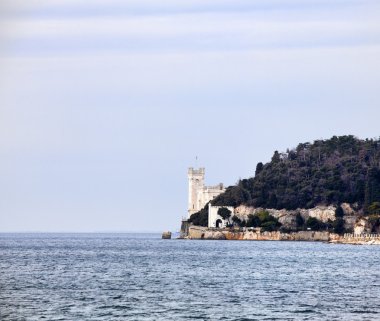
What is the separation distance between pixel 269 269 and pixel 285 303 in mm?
36131

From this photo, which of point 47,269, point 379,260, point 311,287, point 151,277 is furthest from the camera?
point 379,260

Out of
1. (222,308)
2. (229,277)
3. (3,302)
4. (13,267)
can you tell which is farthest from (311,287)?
(13,267)

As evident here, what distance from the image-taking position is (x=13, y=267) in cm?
10131

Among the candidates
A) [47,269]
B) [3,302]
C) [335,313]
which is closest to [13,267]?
[47,269]

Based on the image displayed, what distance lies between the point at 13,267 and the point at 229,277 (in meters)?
23.2

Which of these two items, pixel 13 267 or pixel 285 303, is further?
pixel 13 267

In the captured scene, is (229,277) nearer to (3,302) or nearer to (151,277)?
(151,277)

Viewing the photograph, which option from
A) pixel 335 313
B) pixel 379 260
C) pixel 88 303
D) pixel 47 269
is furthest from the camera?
pixel 379 260

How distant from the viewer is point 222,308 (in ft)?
203

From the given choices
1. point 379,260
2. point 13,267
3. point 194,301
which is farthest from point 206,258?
point 194,301

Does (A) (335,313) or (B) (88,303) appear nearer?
(A) (335,313)

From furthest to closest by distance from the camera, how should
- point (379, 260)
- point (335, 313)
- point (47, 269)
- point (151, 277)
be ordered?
1. point (379, 260)
2. point (47, 269)
3. point (151, 277)
4. point (335, 313)

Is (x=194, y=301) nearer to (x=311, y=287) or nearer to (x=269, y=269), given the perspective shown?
(x=311, y=287)

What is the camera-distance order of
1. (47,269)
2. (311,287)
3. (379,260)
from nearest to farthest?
(311,287) → (47,269) → (379,260)
